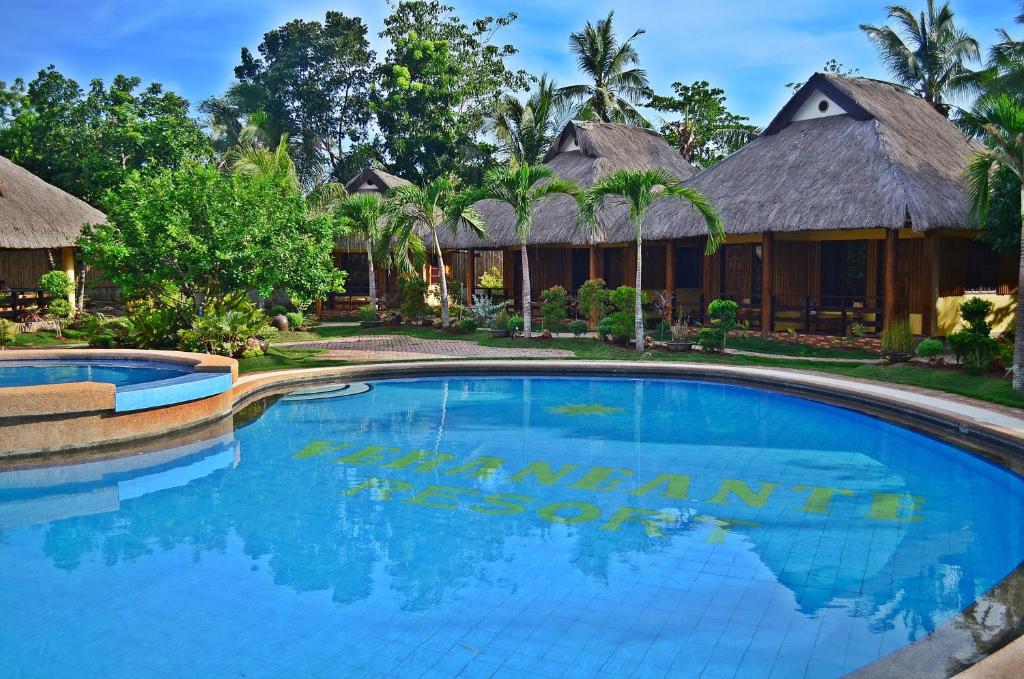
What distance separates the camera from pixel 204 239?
46.2ft

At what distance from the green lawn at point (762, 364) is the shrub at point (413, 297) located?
3.26 ft

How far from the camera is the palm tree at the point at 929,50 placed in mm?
29859

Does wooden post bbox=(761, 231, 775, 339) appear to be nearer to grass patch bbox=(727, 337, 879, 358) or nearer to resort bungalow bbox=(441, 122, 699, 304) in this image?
grass patch bbox=(727, 337, 879, 358)

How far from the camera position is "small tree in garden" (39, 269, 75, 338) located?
66.3 feet

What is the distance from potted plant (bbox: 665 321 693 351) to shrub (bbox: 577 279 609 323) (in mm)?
1815

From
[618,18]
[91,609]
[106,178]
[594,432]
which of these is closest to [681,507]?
[594,432]

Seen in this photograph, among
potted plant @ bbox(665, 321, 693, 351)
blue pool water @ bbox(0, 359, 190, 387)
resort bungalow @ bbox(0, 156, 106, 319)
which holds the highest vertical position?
resort bungalow @ bbox(0, 156, 106, 319)

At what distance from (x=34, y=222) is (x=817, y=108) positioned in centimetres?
1915

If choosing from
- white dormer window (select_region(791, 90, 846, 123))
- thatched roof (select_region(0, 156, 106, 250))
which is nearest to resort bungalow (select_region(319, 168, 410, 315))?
thatched roof (select_region(0, 156, 106, 250))

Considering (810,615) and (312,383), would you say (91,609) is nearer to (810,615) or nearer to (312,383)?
(810,615)

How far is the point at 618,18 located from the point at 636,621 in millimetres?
28930

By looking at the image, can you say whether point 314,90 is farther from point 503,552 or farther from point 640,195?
point 503,552

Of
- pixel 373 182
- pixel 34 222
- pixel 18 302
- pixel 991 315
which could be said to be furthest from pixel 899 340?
pixel 18 302

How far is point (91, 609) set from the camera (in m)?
5.66
